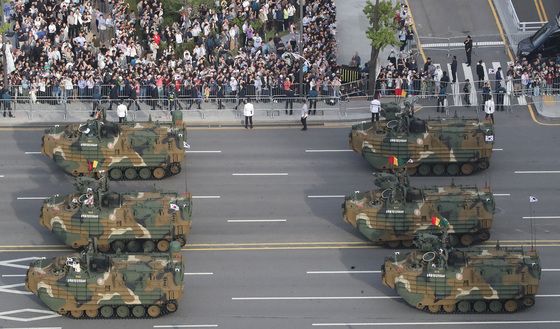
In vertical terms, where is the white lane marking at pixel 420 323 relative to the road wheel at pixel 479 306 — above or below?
below

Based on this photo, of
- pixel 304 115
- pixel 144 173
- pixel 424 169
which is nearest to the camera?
pixel 144 173

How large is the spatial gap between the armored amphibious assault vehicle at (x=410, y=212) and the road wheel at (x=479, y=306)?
211 inches

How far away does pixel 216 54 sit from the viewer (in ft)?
278

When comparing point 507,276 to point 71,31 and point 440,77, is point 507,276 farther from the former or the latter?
point 71,31

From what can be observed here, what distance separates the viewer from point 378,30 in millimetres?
83000

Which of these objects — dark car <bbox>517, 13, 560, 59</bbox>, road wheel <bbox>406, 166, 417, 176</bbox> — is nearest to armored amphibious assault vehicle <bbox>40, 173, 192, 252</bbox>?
road wheel <bbox>406, 166, 417, 176</bbox>

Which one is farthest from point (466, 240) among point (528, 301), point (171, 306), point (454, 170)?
point (171, 306)

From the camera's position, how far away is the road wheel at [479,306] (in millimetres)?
61250

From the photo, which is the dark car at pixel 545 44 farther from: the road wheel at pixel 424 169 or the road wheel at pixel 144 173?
the road wheel at pixel 144 173

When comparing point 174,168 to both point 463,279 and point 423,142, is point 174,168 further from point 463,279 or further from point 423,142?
point 463,279

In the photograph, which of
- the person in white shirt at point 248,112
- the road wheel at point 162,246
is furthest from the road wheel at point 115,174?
the person in white shirt at point 248,112

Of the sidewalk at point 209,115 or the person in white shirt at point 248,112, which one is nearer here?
the person in white shirt at point 248,112

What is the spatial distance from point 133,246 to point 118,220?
54.4 inches

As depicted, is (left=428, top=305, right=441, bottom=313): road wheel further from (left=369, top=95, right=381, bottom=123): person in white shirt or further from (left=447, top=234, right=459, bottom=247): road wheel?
(left=369, top=95, right=381, bottom=123): person in white shirt
